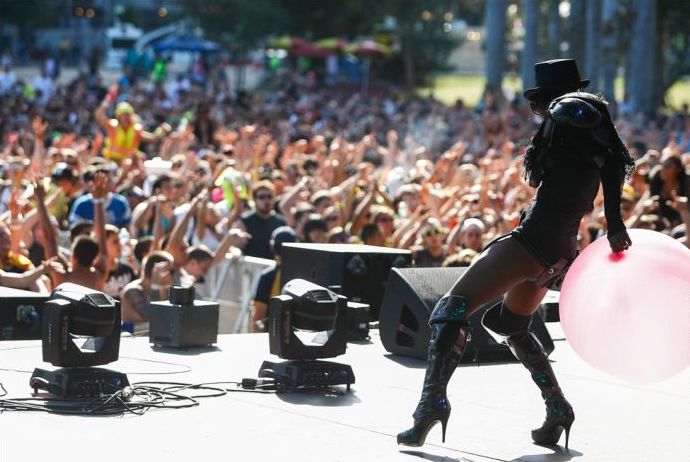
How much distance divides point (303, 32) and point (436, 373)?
203 feet

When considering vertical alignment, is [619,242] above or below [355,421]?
above

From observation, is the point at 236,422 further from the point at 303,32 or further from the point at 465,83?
the point at 465,83

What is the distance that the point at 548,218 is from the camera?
22.5ft

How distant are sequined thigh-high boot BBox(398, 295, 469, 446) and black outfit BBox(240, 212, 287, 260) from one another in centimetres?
701

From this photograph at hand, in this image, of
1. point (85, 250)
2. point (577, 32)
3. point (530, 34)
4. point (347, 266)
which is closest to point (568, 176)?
point (347, 266)

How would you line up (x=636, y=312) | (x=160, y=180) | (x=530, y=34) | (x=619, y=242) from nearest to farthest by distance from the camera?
(x=636, y=312) → (x=619, y=242) → (x=160, y=180) → (x=530, y=34)

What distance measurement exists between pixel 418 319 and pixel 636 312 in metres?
3.01

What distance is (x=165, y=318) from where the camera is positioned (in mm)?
9578

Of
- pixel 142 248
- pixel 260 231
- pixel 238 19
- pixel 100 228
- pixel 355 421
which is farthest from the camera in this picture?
pixel 238 19

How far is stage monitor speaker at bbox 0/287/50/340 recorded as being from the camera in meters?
9.38

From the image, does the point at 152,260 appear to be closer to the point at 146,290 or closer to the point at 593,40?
the point at 146,290

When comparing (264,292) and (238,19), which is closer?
(264,292)

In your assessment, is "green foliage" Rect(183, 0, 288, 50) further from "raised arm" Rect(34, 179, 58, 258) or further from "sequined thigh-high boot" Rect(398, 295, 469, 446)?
"sequined thigh-high boot" Rect(398, 295, 469, 446)

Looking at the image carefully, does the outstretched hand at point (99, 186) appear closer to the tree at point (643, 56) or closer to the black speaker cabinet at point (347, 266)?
the black speaker cabinet at point (347, 266)
